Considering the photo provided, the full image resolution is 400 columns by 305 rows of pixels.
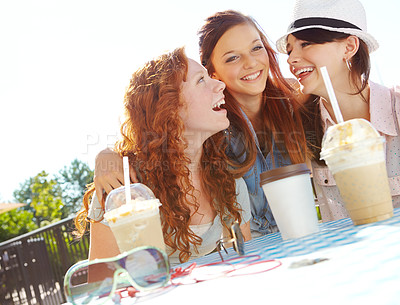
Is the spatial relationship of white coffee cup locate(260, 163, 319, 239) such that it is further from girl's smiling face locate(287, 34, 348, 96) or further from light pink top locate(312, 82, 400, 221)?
girl's smiling face locate(287, 34, 348, 96)

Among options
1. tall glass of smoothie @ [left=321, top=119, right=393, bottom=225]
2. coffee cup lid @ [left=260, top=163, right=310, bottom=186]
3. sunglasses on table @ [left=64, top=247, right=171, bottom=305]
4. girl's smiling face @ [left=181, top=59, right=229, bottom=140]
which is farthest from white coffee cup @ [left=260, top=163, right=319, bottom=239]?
girl's smiling face @ [left=181, top=59, right=229, bottom=140]

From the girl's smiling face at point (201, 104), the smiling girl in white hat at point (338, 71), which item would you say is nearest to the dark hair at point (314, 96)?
the smiling girl in white hat at point (338, 71)

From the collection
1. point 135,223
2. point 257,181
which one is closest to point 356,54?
point 257,181

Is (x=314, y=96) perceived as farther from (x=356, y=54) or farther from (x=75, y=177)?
(x=75, y=177)

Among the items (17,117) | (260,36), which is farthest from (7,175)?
(260,36)

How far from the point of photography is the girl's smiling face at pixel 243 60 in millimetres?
3018

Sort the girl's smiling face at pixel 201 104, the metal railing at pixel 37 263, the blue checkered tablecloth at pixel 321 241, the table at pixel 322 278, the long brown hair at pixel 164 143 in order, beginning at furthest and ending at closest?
1. the metal railing at pixel 37 263
2. the girl's smiling face at pixel 201 104
3. the long brown hair at pixel 164 143
4. the blue checkered tablecloth at pixel 321 241
5. the table at pixel 322 278

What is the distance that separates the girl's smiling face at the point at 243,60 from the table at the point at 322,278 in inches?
76.8

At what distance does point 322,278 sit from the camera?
749 mm

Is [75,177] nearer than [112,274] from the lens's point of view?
No

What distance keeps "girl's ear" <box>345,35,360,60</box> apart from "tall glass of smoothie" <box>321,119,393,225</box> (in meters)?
1.56

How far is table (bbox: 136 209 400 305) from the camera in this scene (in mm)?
632

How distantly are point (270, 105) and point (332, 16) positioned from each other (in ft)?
A: 2.74

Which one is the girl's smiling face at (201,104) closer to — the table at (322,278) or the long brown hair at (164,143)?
the long brown hair at (164,143)
